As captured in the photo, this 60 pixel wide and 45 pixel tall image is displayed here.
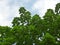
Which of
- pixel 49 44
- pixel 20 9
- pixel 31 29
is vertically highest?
pixel 20 9

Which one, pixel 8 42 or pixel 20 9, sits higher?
pixel 20 9

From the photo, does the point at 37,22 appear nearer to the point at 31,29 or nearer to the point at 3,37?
the point at 31,29

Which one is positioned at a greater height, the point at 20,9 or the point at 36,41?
the point at 20,9

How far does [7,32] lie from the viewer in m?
35.0

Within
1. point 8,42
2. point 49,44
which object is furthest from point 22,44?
point 49,44

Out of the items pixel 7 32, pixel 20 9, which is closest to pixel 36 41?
pixel 7 32

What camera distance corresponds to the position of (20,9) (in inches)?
1495

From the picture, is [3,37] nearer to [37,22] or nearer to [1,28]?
[1,28]

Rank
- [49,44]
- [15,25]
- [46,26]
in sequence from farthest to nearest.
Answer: [15,25]
[46,26]
[49,44]

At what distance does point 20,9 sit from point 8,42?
6626 millimetres

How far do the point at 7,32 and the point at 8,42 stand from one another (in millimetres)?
2335

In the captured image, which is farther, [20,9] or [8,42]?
[20,9]

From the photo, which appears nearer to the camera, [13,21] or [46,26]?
[46,26]

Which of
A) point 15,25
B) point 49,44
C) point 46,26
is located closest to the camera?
point 49,44
